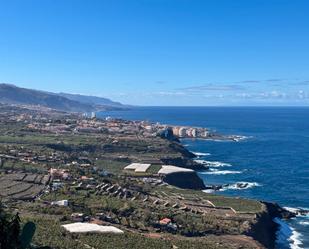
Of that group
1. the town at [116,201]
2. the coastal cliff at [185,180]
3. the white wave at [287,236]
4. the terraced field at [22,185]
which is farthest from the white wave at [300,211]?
the terraced field at [22,185]

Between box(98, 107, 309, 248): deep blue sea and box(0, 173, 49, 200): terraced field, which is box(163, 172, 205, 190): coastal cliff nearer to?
box(98, 107, 309, 248): deep blue sea

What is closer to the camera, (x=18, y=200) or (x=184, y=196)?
(x=18, y=200)

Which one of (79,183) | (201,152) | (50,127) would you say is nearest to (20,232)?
(79,183)

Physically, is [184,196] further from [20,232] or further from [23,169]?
[20,232]

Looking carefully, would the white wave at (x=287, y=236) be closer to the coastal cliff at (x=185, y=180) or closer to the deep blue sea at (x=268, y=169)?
the deep blue sea at (x=268, y=169)

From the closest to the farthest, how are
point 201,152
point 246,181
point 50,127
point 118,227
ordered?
point 118,227
point 246,181
point 201,152
point 50,127

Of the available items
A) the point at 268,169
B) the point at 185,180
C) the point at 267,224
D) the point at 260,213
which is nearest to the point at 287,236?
the point at 267,224
